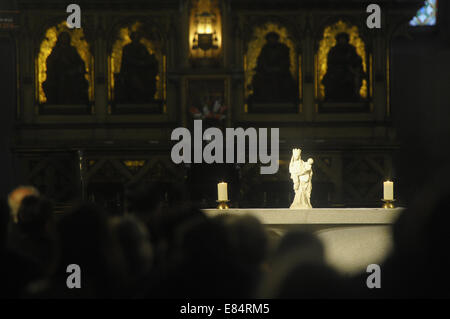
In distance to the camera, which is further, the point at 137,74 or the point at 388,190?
the point at 137,74

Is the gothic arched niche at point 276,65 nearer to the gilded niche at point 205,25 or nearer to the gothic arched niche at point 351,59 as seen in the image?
the gothic arched niche at point 351,59

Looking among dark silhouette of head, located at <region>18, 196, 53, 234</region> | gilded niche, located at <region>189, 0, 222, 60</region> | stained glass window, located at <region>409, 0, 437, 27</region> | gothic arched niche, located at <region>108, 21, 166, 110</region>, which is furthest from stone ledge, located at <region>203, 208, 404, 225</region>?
stained glass window, located at <region>409, 0, 437, 27</region>

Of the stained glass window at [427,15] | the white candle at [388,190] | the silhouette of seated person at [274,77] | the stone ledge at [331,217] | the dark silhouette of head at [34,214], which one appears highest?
the stained glass window at [427,15]

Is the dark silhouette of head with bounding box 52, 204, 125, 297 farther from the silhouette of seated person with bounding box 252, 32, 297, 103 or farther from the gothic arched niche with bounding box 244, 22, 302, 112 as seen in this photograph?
the silhouette of seated person with bounding box 252, 32, 297, 103

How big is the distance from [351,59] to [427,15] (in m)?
3.18

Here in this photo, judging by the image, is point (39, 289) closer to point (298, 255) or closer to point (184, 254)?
point (184, 254)

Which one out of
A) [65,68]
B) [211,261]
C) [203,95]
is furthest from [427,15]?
[211,261]

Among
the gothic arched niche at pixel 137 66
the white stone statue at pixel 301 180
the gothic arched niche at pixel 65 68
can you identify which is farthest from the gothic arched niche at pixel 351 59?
the white stone statue at pixel 301 180

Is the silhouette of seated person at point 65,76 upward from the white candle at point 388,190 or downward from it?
upward

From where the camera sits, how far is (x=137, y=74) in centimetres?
1552

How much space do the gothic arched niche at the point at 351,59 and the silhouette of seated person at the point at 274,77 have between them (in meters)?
0.70

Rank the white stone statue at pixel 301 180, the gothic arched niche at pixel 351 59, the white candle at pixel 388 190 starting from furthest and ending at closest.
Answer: the gothic arched niche at pixel 351 59 < the white stone statue at pixel 301 180 < the white candle at pixel 388 190

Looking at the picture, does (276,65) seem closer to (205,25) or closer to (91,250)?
(205,25)

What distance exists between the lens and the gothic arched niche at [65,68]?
606 inches
